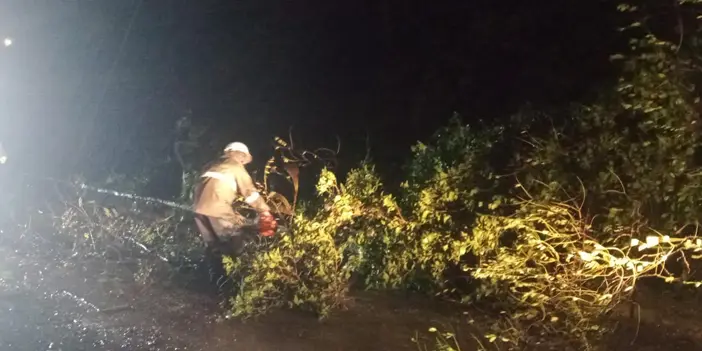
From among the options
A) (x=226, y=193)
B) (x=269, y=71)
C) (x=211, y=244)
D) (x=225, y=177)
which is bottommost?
(x=211, y=244)

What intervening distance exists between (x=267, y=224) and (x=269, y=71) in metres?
5.91

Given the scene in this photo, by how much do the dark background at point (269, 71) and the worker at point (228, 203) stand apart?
9.30 feet

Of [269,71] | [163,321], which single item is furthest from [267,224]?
[269,71]

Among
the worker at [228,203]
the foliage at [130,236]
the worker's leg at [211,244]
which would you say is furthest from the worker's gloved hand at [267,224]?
the foliage at [130,236]

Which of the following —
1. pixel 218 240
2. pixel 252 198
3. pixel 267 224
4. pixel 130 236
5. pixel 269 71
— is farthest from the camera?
pixel 269 71

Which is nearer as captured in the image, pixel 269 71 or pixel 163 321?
pixel 163 321

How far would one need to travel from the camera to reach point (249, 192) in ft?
23.3

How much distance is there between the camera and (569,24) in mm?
8203

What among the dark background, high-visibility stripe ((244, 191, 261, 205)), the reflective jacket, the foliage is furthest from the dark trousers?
the dark background

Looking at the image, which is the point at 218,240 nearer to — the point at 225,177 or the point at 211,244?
the point at 211,244

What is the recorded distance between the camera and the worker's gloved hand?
6.86 m

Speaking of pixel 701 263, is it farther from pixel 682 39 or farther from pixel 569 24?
pixel 569 24

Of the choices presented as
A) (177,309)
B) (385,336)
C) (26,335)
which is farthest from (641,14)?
(26,335)

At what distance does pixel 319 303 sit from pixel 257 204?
1.33 meters
